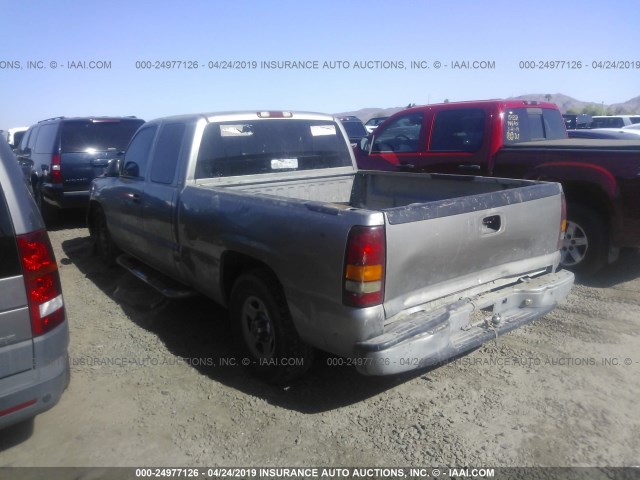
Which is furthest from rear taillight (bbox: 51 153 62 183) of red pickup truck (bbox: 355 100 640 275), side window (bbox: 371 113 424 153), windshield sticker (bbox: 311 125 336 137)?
windshield sticker (bbox: 311 125 336 137)

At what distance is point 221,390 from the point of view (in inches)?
139

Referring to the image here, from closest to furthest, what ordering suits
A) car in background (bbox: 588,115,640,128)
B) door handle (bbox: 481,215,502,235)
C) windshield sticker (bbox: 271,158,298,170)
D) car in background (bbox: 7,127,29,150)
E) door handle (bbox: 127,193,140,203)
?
1. door handle (bbox: 481,215,502,235)
2. windshield sticker (bbox: 271,158,298,170)
3. door handle (bbox: 127,193,140,203)
4. car in background (bbox: 7,127,29,150)
5. car in background (bbox: 588,115,640,128)

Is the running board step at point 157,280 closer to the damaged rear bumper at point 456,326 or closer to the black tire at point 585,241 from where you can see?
the damaged rear bumper at point 456,326

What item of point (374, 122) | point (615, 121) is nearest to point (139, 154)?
point (615, 121)

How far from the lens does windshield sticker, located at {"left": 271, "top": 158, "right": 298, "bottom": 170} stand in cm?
471

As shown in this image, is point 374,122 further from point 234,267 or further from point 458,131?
point 234,267

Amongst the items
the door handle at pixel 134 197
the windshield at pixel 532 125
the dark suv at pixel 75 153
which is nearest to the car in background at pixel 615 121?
the windshield at pixel 532 125

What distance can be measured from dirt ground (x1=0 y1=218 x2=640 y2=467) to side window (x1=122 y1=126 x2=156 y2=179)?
1533 mm

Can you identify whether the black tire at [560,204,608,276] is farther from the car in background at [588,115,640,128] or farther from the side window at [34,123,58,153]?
the car in background at [588,115,640,128]

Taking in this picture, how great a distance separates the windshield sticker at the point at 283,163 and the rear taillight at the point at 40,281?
7.71 ft

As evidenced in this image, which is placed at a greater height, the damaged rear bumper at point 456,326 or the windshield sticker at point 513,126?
the windshield sticker at point 513,126

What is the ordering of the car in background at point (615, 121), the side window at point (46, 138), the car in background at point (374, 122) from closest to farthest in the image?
the side window at point (46, 138) → the car in background at point (615, 121) → the car in background at point (374, 122)

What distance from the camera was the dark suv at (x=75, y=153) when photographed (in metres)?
8.38

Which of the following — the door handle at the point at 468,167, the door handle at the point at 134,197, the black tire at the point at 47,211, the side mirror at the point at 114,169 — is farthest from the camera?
the black tire at the point at 47,211
